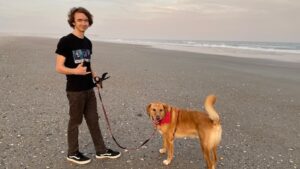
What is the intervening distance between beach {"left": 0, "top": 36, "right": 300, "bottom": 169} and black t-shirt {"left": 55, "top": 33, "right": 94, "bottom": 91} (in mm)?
1437

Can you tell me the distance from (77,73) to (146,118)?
11.4ft

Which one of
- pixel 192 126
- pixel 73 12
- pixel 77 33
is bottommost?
pixel 192 126

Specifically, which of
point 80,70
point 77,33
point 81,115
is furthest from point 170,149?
point 77,33

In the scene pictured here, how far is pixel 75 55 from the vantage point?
5.15 m

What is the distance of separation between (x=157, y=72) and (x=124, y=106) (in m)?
6.81

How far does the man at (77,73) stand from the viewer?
504 centimetres

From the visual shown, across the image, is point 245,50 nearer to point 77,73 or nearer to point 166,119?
point 166,119

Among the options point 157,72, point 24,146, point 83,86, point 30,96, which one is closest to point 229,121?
point 83,86

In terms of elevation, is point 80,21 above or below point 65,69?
above

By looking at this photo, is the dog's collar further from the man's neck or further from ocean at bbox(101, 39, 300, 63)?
ocean at bbox(101, 39, 300, 63)

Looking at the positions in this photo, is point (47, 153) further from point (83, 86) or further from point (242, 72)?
point (242, 72)

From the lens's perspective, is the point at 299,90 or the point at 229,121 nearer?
the point at 229,121

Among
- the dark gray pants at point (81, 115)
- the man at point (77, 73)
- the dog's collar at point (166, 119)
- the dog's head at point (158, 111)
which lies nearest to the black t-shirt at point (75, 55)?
the man at point (77, 73)

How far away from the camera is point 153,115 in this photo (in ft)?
19.2
